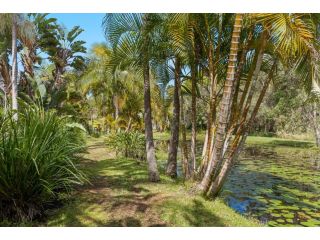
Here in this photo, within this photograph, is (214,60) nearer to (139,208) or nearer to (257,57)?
(257,57)

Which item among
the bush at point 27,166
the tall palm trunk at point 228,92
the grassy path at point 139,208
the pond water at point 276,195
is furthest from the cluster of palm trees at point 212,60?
the bush at point 27,166

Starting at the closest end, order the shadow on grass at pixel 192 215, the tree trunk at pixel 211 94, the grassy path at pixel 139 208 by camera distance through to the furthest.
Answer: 1. the grassy path at pixel 139 208
2. the shadow on grass at pixel 192 215
3. the tree trunk at pixel 211 94

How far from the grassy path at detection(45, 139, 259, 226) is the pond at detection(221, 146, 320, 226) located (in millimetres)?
1360

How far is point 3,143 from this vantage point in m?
4.59

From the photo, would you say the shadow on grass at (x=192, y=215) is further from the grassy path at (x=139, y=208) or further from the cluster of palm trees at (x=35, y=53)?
the cluster of palm trees at (x=35, y=53)

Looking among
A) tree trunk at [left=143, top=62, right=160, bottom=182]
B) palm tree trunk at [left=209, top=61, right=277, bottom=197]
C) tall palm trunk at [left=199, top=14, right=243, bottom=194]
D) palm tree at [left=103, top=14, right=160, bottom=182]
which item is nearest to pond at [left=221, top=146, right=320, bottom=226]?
palm tree trunk at [left=209, top=61, right=277, bottom=197]

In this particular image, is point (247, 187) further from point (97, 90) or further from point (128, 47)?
point (97, 90)

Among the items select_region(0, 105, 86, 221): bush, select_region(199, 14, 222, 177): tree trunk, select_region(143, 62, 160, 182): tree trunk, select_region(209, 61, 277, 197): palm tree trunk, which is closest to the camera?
select_region(0, 105, 86, 221): bush

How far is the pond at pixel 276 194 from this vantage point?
6.97 m

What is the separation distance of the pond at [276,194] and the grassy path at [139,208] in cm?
136

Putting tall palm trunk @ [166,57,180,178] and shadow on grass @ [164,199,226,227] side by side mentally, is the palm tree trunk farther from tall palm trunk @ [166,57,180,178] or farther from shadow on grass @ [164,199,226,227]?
tall palm trunk @ [166,57,180,178]

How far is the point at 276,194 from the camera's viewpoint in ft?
29.6

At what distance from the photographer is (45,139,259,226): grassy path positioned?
501cm

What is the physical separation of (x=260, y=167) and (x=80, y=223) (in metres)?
11.2
